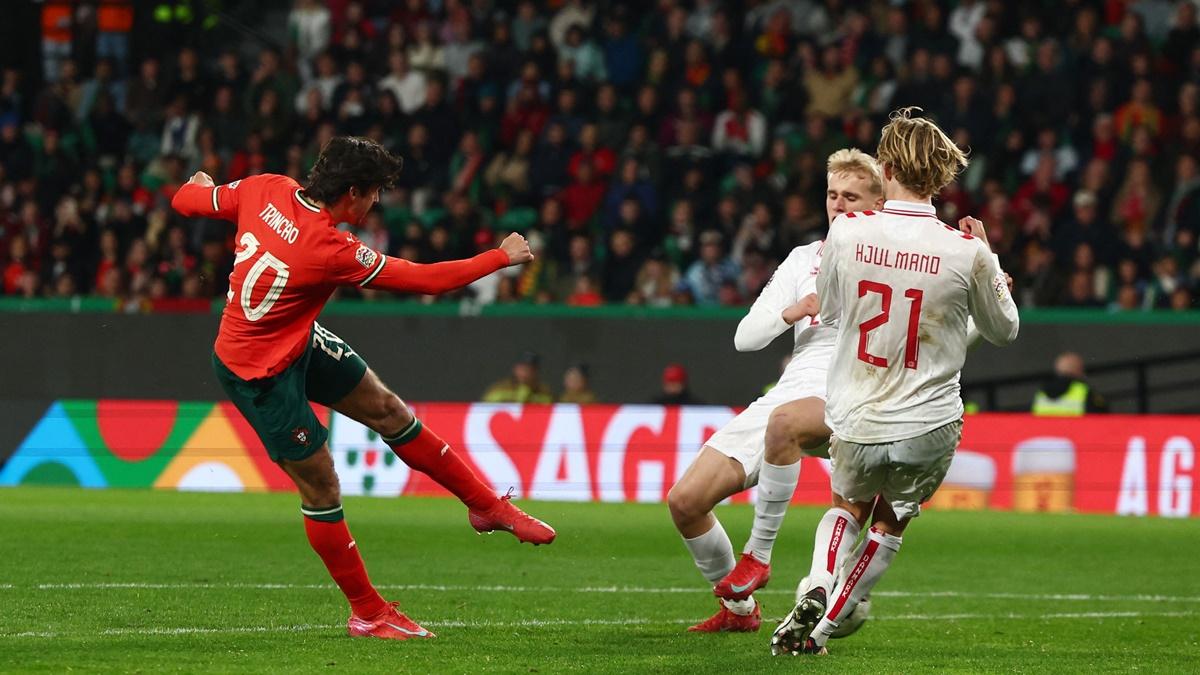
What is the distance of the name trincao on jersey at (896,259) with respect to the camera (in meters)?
6.37

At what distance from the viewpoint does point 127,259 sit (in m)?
19.0

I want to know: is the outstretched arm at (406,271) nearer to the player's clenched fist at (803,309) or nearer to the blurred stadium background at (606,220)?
the player's clenched fist at (803,309)

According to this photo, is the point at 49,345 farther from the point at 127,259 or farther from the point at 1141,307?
the point at 1141,307

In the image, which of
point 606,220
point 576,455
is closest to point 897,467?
point 576,455

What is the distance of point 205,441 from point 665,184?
5435 mm

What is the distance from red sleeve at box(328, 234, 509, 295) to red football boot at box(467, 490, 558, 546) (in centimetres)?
106

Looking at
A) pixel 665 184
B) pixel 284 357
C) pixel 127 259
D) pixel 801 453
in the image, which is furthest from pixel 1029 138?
pixel 284 357

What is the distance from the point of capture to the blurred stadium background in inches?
627

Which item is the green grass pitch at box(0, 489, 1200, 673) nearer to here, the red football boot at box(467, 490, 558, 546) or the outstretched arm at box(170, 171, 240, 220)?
the red football boot at box(467, 490, 558, 546)

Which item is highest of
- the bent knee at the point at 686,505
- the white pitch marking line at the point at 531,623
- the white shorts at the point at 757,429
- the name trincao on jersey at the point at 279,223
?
the name trincao on jersey at the point at 279,223

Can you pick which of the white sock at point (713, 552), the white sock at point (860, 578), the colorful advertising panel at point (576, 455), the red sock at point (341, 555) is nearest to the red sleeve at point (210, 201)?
the red sock at point (341, 555)

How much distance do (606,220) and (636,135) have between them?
99 cm

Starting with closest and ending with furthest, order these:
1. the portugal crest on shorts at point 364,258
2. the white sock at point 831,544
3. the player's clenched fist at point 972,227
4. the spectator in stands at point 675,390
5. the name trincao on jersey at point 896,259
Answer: the name trincao on jersey at point 896,259 → the player's clenched fist at point 972,227 → the white sock at point 831,544 → the portugal crest on shorts at point 364,258 → the spectator in stands at point 675,390

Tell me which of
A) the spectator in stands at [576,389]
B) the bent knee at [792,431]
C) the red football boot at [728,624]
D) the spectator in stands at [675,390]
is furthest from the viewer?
the spectator in stands at [576,389]
